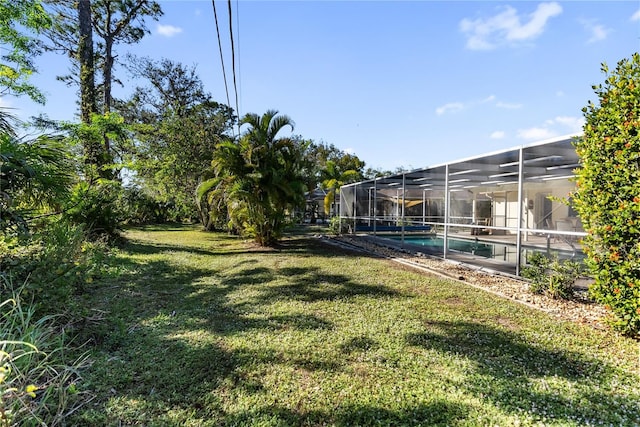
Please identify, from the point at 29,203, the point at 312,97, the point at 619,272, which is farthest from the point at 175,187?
the point at 619,272

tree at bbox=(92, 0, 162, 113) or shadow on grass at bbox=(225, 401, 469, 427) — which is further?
tree at bbox=(92, 0, 162, 113)

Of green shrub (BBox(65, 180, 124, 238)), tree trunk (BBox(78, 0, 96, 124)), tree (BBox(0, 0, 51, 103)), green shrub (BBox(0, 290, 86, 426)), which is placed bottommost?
green shrub (BBox(0, 290, 86, 426))

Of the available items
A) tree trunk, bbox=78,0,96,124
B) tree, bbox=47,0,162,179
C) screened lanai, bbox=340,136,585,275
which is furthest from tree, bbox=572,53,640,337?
Answer: tree, bbox=47,0,162,179

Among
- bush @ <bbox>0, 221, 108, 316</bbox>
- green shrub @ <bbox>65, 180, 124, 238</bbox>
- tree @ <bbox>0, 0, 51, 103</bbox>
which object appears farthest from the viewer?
green shrub @ <bbox>65, 180, 124, 238</bbox>

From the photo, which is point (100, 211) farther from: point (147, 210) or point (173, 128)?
point (147, 210)

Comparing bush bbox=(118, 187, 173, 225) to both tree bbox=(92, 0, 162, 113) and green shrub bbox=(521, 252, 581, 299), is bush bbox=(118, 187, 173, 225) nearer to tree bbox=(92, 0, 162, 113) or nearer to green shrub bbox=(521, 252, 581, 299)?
tree bbox=(92, 0, 162, 113)

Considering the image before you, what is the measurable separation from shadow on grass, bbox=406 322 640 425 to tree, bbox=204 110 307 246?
24.6 feet

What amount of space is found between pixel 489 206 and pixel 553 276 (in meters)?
14.8

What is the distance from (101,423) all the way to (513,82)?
38.1ft

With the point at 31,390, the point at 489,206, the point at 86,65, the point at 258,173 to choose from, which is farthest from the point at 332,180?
the point at 31,390

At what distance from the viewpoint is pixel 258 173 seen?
10.0 meters

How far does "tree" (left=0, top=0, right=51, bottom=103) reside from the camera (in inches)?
224

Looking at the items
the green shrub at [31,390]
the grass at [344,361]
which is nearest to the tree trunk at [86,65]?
the grass at [344,361]

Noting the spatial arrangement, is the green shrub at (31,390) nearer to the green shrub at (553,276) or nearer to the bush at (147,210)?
the green shrub at (553,276)
